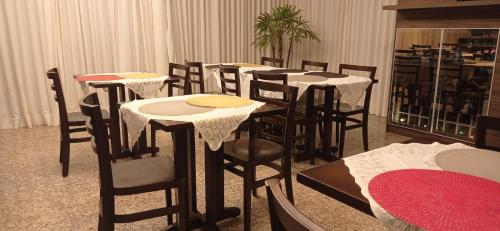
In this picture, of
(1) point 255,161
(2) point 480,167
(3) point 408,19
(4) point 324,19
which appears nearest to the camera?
(2) point 480,167

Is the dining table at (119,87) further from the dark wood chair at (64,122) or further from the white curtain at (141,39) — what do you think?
the white curtain at (141,39)

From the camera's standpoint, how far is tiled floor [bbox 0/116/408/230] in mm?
2335

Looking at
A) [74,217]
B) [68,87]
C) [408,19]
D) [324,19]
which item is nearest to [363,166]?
[74,217]

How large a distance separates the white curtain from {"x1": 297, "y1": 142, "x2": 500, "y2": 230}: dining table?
420 cm

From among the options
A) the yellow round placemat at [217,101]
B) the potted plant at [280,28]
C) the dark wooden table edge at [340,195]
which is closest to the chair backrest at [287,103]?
the yellow round placemat at [217,101]

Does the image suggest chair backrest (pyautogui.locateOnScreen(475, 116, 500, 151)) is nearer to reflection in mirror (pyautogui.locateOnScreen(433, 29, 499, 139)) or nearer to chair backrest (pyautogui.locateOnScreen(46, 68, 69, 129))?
reflection in mirror (pyautogui.locateOnScreen(433, 29, 499, 139))

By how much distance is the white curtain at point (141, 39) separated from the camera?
4.49 meters

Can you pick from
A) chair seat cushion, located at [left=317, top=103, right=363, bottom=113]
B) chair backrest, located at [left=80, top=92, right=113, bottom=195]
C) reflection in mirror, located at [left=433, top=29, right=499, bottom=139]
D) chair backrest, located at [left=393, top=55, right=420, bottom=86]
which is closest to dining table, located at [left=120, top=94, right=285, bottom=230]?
chair backrest, located at [left=80, top=92, right=113, bottom=195]

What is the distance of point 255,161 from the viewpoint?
216 centimetres

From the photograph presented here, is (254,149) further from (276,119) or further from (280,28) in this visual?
(280,28)

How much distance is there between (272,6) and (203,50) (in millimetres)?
1623

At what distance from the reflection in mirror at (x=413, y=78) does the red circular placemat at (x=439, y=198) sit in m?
3.41

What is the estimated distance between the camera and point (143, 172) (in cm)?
188

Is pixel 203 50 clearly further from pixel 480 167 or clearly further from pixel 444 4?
pixel 480 167
